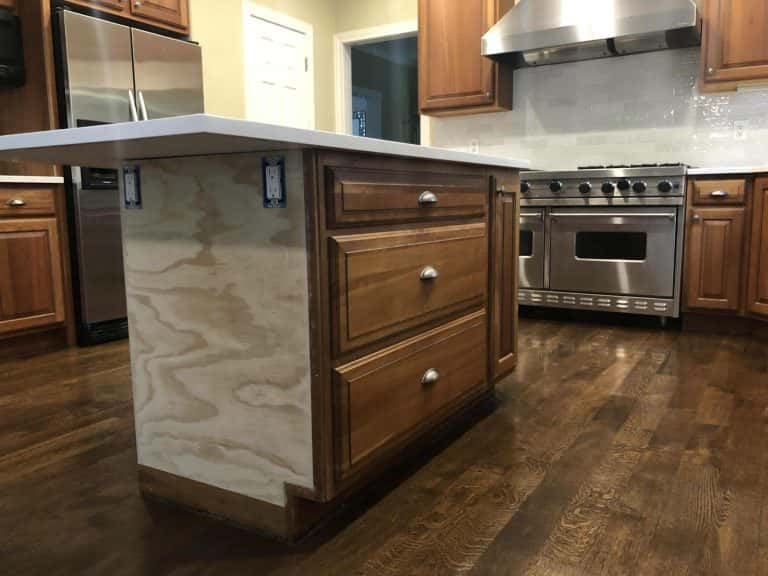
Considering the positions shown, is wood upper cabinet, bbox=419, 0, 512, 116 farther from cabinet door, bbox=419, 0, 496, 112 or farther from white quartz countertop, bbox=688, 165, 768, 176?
white quartz countertop, bbox=688, 165, 768, 176

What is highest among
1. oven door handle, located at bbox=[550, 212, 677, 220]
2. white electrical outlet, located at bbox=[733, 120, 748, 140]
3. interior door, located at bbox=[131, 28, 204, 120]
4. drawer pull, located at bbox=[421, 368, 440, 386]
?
interior door, located at bbox=[131, 28, 204, 120]

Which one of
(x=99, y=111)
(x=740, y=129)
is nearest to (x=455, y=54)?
(x=740, y=129)

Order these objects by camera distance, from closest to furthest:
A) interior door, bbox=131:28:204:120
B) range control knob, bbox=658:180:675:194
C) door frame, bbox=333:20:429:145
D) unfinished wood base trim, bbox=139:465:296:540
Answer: unfinished wood base trim, bbox=139:465:296:540, range control knob, bbox=658:180:675:194, interior door, bbox=131:28:204:120, door frame, bbox=333:20:429:145

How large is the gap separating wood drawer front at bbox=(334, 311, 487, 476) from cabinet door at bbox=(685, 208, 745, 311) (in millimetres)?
1879

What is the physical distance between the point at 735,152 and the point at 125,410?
3453 mm

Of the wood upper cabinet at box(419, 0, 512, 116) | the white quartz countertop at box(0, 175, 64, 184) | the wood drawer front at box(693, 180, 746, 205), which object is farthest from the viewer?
the wood upper cabinet at box(419, 0, 512, 116)

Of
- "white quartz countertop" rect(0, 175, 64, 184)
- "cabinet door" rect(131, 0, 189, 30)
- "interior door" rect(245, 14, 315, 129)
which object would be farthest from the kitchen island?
"interior door" rect(245, 14, 315, 129)

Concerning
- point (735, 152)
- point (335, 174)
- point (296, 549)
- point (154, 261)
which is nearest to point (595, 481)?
point (296, 549)

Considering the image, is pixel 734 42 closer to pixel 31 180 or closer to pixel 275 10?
pixel 275 10

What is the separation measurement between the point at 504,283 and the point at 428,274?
650 millimetres

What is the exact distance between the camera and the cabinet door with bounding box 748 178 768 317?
3.13 m

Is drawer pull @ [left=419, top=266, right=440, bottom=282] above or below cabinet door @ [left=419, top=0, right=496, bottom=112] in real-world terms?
below

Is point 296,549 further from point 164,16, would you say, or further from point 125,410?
point 164,16

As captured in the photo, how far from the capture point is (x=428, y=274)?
1654mm
